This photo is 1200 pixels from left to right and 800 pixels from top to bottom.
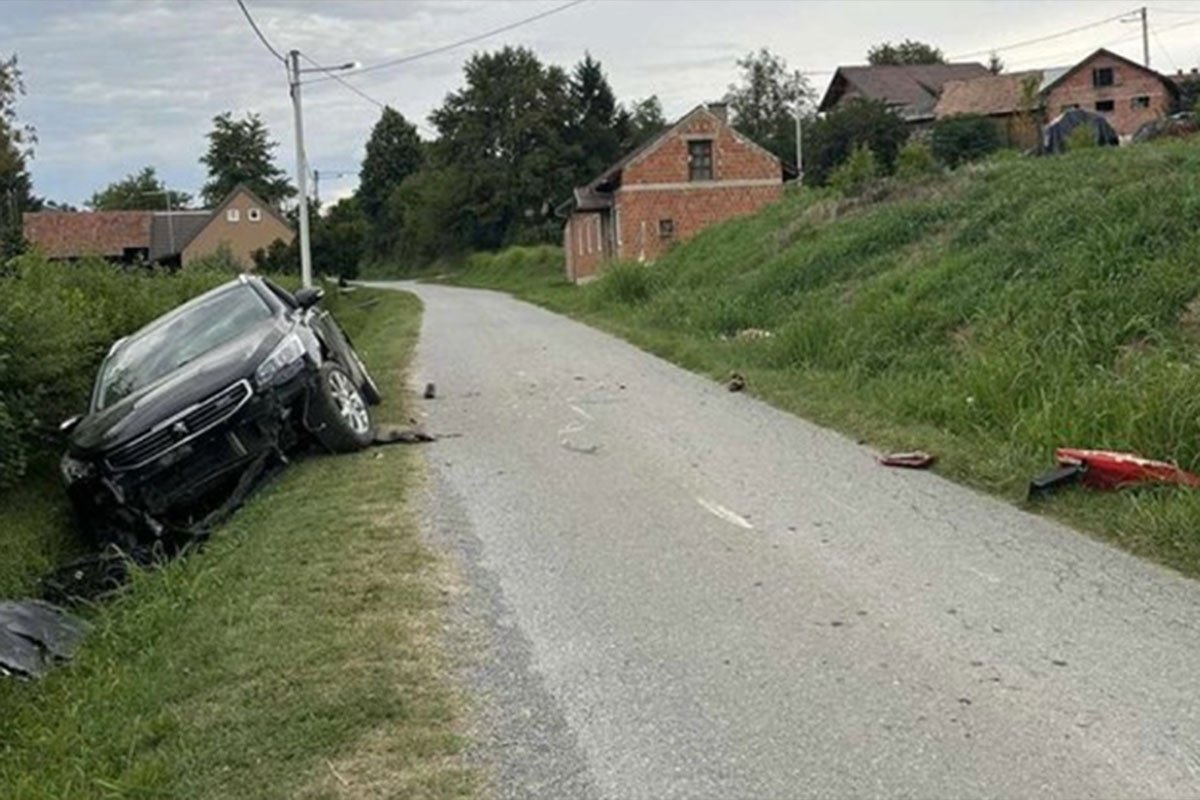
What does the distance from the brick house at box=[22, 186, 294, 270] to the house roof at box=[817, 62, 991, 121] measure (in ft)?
117

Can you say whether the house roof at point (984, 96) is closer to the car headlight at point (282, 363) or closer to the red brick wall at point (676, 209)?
the red brick wall at point (676, 209)

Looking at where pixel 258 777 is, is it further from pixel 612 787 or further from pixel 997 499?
pixel 997 499

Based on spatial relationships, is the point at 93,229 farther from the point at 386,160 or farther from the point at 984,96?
the point at 984,96

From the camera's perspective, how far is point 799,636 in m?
5.71

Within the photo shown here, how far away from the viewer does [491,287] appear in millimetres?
62750

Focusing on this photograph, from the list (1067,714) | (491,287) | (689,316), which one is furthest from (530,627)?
(491,287)

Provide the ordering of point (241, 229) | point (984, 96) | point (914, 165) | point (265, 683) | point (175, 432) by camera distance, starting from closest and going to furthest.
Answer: point (265, 683), point (175, 432), point (914, 165), point (984, 96), point (241, 229)

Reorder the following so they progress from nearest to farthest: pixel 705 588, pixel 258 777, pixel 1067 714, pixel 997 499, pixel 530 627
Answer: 1. pixel 258 777
2. pixel 1067 714
3. pixel 530 627
4. pixel 705 588
5. pixel 997 499

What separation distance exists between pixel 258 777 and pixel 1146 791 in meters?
2.87

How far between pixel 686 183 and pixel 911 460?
3865cm

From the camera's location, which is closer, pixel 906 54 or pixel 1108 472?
pixel 1108 472

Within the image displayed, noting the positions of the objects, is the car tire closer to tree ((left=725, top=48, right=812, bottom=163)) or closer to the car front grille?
the car front grille

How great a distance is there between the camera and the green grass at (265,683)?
4.46 m

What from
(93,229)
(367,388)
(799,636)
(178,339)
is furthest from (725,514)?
(93,229)
